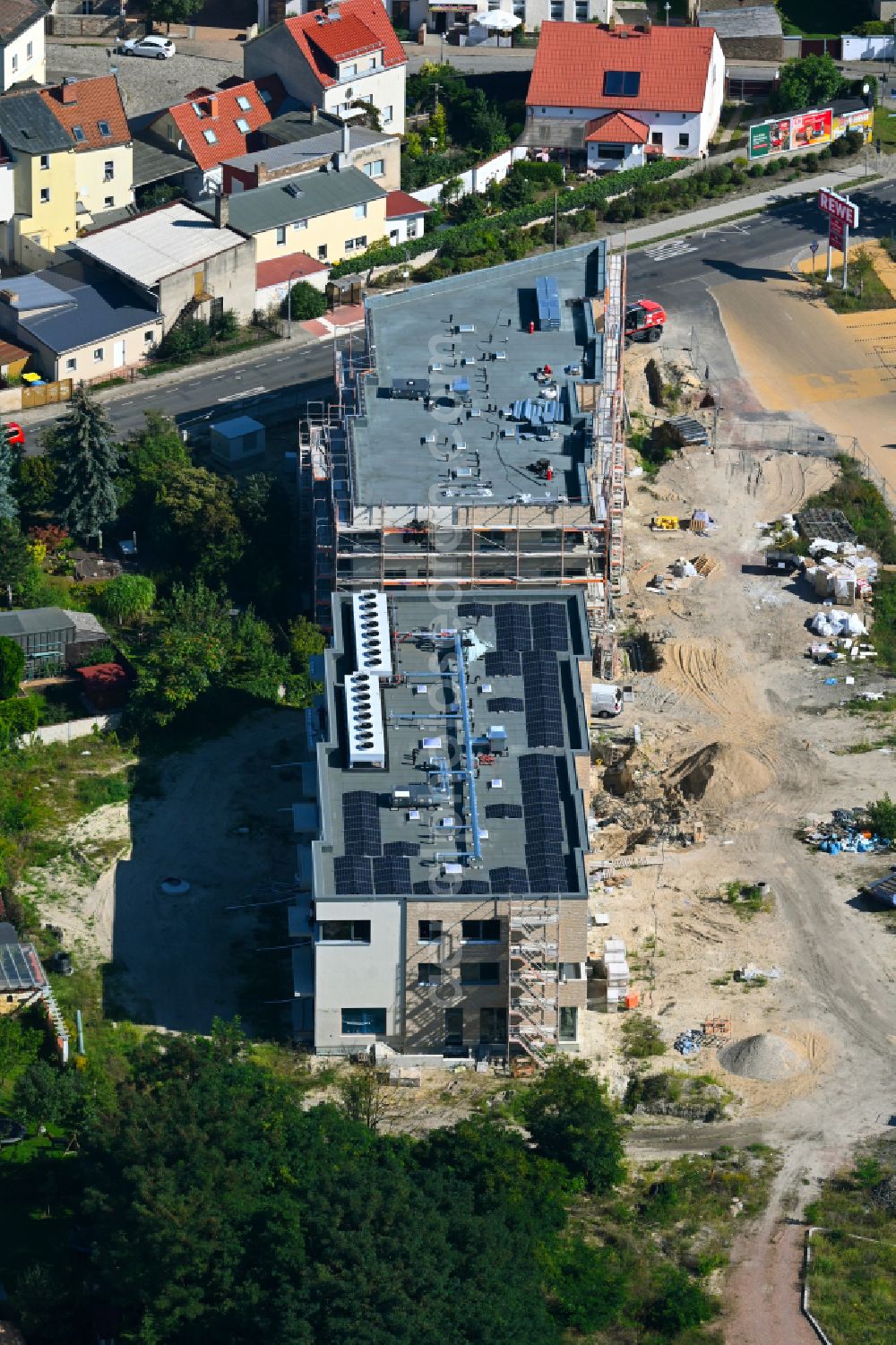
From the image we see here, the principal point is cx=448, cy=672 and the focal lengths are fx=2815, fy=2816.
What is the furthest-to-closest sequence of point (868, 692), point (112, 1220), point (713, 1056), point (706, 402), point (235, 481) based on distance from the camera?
point (706, 402), point (235, 481), point (868, 692), point (713, 1056), point (112, 1220)

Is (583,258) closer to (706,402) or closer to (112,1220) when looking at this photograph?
(706,402)

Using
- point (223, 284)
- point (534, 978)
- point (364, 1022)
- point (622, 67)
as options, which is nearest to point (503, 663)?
point (534, 978)

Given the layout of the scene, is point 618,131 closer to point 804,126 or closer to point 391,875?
point 804,126

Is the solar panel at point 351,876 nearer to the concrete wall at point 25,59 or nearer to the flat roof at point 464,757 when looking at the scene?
the flat roof at point 464,757

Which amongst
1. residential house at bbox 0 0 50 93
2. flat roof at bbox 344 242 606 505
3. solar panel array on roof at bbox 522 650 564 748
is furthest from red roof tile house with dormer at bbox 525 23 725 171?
solar panel array on roof at bbox 522 650 564 748

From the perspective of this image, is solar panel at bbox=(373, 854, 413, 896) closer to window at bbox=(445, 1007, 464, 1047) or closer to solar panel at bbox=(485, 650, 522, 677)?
window at bbox=(445, 1007, 464, 1047)

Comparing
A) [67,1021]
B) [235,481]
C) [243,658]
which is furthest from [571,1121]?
[235,481]

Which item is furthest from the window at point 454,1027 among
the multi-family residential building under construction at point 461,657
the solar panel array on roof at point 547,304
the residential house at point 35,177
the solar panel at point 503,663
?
the residential house at point 35,177

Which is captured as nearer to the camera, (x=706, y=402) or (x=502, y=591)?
(x=502, y=591)
